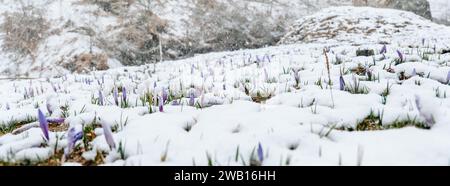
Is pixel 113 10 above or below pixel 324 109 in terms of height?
above

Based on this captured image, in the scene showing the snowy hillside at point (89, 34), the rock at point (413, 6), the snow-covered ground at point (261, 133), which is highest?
the rock at point (413, 6)

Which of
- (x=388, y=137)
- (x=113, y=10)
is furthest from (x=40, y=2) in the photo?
(x=388, y=137)

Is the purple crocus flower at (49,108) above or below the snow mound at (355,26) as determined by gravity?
below

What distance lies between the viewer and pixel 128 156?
7.18 ft

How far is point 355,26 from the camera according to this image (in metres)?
18.5

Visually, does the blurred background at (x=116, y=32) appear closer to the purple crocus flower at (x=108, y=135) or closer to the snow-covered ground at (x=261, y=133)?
the snow-covered ground at (x=261, y=133)

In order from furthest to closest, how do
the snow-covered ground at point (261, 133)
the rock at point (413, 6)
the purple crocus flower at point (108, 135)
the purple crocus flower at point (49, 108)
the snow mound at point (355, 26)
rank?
the rock at point (413, 6)
the snow mound at point (355, 26)
the purple crocus flower at point (49, 108)
the purple crocus flower at point (108, 135)
the snow-covered ground at point (261, 133)

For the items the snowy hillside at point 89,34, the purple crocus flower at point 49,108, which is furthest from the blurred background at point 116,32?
the purple crocus flower at point 49,108

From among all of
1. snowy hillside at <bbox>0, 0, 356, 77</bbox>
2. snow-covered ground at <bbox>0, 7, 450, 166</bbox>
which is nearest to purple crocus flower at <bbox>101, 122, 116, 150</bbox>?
snow-covered ground at <bbox>0, 7, 450, 166</bbox>

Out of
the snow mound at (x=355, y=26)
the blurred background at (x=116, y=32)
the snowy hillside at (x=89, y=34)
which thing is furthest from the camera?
the snow mound at (x=355, y=26)

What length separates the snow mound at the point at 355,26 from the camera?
1714 cm

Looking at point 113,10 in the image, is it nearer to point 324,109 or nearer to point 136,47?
point 136,47

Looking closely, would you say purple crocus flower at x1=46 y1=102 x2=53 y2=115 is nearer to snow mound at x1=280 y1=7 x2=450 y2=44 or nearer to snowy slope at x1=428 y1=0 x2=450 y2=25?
snow mound at x1=280 y1=7 x2=450 y2=44
